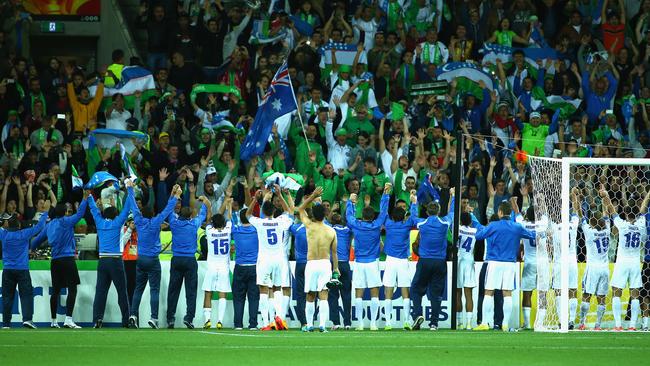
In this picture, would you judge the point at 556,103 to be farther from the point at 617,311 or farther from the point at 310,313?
the point at 310,313

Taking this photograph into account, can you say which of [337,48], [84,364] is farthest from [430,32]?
[84,364]

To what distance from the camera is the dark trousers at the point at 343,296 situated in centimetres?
2216

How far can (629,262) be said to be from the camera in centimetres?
2214

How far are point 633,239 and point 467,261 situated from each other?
9.82 feet

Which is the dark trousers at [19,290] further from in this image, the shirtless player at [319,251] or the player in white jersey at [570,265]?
the player in white jersey at [570,265]

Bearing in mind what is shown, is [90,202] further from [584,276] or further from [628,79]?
[628,79]

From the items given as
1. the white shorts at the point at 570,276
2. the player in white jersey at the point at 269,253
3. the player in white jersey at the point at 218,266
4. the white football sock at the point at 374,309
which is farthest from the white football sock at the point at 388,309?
the white shorts at the point at 570,276

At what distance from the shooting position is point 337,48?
27641 millimetres

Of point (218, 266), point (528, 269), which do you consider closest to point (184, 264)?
point (218, 266)

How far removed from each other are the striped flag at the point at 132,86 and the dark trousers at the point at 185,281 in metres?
5.64

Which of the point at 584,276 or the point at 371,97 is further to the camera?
the point at 371,97

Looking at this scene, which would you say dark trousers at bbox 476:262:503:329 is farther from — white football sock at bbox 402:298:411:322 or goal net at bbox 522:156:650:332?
white football sock at bbox 402:298:411:322

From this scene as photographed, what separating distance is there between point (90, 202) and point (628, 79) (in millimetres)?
13135

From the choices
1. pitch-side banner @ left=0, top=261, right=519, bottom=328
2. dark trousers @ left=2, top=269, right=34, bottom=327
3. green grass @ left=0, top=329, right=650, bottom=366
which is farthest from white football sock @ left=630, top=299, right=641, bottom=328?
dark trousers @ left=2, top=269, right=34, bottom=327
